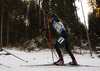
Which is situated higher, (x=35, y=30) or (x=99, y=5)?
(x=99, y=5)

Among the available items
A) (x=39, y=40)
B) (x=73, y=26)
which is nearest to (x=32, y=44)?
(x=39, y=40)

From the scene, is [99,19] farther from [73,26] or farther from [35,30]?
[35,30]

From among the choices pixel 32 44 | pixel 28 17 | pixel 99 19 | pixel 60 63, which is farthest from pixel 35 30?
pixel 60 63

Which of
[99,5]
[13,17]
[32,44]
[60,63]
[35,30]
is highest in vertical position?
[99,5]

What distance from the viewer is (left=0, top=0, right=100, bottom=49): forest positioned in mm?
11086

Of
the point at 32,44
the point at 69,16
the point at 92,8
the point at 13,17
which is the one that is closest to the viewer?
the point at 69,16

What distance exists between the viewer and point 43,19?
21500mm

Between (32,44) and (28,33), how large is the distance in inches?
341

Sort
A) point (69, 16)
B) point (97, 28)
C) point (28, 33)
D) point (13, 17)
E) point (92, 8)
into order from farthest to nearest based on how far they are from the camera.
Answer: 1. point (28, 33)
2. point (13, 17)
3. point (92, 8)
4. point (97, 28)
5. point (69, 16)

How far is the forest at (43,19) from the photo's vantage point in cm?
1109

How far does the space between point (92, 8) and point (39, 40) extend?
13431 millimetres

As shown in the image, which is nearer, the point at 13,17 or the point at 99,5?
the point at 99,5

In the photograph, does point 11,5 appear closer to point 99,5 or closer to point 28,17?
point 28,17

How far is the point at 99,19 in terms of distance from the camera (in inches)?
621
